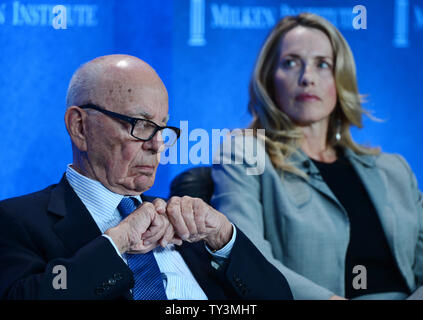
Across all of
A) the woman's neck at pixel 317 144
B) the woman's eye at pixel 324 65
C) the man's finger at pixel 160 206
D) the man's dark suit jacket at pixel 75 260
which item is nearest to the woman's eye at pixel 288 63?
the woman's eye at pixel 324 65

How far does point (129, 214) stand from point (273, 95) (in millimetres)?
1122

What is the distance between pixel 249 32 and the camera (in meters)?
2.58

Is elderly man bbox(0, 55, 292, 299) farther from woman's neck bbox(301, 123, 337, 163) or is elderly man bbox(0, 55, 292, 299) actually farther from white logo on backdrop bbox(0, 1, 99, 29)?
woman's neck bbox(301, 123, 337, 163)

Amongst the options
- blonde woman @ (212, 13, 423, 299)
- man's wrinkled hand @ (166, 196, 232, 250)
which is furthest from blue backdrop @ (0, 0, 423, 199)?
man's wrinkled hand @ (166, 196, 232, 250)

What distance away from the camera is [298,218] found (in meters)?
2.22

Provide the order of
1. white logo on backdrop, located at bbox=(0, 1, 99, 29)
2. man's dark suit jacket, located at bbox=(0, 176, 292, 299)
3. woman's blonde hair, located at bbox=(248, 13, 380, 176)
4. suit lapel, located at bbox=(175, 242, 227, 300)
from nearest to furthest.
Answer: man's dark suit jacket, located at bbox=(0, 176, 292, 299) < suit lapel, located at bbox=(175, 242, 227, 300) < white logo on backdrop, located at bbox=(0, 1, 99, 29) < woman's blonde hair, located at bbox=(248, 13, 380, 176)

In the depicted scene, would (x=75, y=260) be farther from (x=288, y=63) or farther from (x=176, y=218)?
(x=288, y=63)

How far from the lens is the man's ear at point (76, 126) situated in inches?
67.7

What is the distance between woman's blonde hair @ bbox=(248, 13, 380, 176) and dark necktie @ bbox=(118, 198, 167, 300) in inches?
32.6

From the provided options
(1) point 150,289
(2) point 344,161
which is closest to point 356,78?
(2) point 344,161

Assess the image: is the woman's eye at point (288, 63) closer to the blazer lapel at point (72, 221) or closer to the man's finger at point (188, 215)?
the man's finger at point (188, 215)

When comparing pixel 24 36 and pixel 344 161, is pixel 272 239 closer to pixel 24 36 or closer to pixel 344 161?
pixel 344 161

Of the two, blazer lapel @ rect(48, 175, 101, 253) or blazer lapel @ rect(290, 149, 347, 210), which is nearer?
blazer lapel @ rect(48, 175, 101, 253)

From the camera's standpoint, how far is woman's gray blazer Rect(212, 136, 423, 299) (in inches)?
85.7
